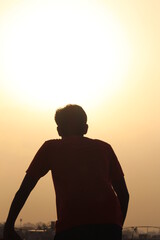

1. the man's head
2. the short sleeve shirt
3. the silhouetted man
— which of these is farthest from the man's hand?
the man's head

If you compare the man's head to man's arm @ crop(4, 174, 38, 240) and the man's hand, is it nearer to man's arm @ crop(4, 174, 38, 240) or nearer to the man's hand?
man's arm @ crop(4, 174, 38, 240)

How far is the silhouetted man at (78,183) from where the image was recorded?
560cm

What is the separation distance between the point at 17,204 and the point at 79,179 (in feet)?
1.77

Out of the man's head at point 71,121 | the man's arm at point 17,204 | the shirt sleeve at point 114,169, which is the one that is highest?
the man's head at point 71,121

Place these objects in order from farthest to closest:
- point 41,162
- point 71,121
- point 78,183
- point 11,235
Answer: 1. point 71,121
2. point 41,162
3. point 78,183
4. point 11,235

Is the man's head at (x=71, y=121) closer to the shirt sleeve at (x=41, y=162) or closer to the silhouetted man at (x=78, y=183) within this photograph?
the silhouetted man at (x=78, y=183)

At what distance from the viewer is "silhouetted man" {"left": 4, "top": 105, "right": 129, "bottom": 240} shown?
221 inches

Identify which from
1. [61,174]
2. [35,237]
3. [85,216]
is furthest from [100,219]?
[35,237]

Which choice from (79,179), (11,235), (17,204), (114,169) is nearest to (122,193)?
(114,169)

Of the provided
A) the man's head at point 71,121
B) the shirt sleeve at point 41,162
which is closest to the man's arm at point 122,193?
the man's head at point 71,121

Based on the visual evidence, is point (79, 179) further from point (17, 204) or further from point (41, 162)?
point (17, 204)

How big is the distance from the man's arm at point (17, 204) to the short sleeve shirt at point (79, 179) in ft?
0.24

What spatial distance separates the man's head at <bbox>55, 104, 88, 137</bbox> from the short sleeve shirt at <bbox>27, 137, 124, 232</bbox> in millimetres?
110

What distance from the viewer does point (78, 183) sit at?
5.72m
